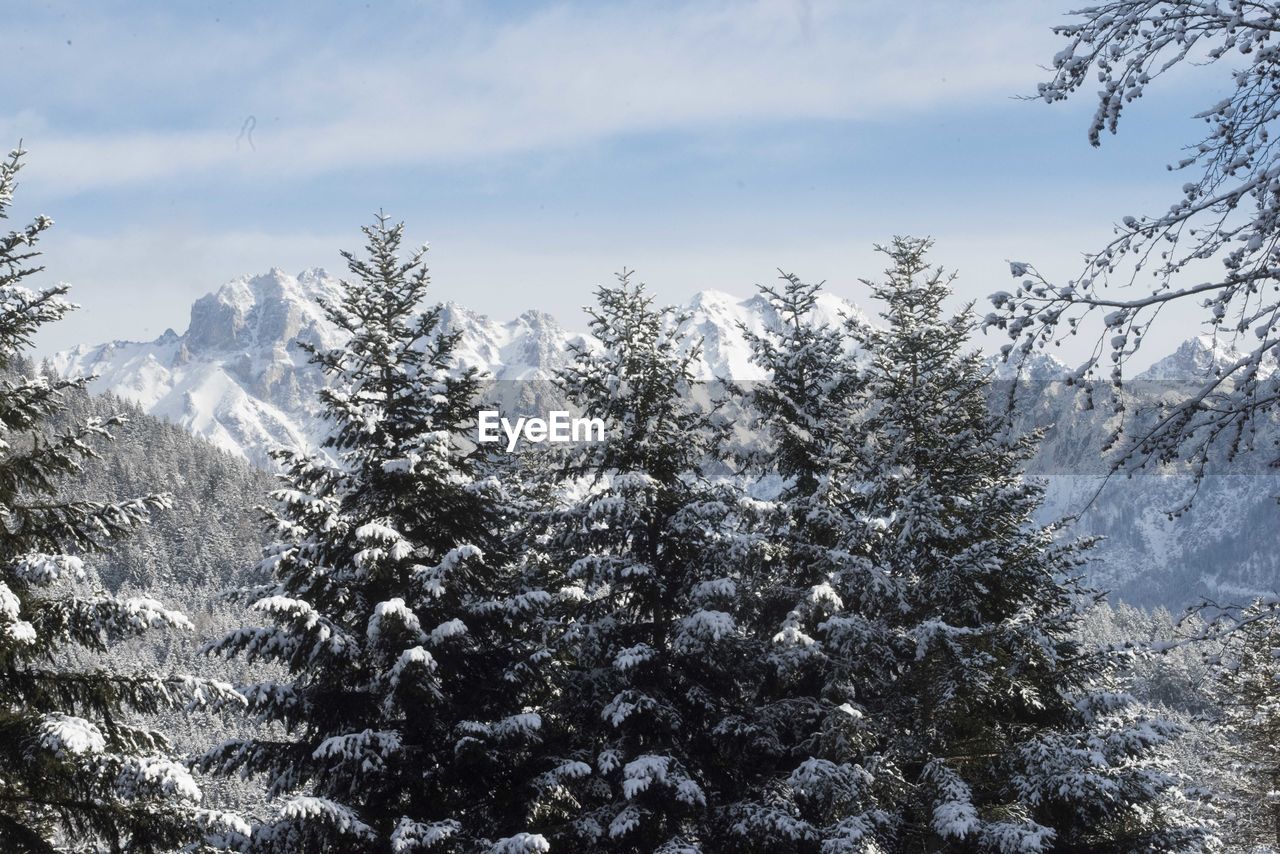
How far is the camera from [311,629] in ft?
38.9

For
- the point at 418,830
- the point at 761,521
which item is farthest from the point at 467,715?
the point at 761,521

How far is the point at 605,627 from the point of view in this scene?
46.0 ft

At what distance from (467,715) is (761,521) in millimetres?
5504

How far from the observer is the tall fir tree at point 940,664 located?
12.6 meters

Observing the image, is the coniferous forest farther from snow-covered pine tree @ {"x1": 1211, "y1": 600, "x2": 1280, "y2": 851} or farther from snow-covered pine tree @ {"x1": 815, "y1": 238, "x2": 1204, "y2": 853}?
snow-covered pine tree @ {"x1": 1211, "y1": 600, "x2": 1280, "y2": 851}

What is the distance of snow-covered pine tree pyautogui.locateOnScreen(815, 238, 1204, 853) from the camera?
12.7 m

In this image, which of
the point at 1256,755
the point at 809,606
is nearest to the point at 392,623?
the point at 809,606

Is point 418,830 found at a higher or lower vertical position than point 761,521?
lower

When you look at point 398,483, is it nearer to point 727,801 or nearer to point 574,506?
point 574,506

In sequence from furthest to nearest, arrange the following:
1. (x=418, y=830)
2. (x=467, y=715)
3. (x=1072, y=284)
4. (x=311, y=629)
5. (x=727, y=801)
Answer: (x=727, y=801), (x=467, y=715), (x=311, y=629), (x=418, y=830), (x=1072, y=284)

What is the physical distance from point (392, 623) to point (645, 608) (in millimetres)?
4368

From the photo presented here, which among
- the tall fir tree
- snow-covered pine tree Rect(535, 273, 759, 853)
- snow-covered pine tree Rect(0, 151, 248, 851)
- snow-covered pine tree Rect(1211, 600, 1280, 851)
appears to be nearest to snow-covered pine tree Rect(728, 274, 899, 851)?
the tall fir tree

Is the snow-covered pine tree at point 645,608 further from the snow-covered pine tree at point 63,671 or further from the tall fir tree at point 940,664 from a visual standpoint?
the snow-covered pine tree at point 63,671

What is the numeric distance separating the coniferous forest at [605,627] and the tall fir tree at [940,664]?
0.22ft
